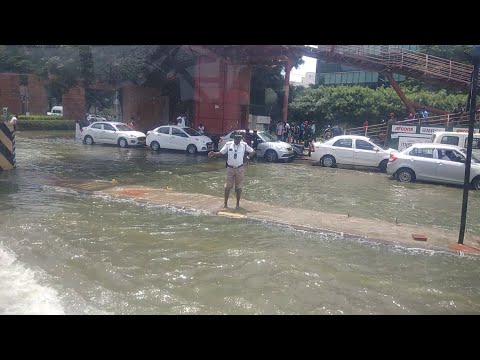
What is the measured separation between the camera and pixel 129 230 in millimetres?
7953

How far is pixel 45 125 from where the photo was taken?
39188 millimetres

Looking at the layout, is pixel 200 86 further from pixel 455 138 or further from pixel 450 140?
pixel 455 138

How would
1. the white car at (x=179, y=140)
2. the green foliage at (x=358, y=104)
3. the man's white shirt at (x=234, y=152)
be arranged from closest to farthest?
the man's white shirt at (x=234, y=152)
the white car at (x=179, y=140)
the green foliage at (x=358, y=104)

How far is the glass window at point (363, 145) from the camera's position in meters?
18.2

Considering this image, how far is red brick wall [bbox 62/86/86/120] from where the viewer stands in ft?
152

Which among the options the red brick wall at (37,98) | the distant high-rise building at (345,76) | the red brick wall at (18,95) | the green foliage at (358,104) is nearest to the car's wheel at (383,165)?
the green foliage at (358,104)

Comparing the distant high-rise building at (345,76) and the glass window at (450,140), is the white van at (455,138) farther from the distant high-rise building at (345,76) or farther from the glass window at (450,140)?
the distant high-rise building at (345,76)

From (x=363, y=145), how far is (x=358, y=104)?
49.1ft

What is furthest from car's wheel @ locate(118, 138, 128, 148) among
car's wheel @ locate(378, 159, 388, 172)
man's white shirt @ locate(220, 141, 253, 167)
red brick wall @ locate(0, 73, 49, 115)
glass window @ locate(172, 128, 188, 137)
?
red brick wall @ locate(0, 73, 49, 115)

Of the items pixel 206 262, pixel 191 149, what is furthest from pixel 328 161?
pixel 206 262
